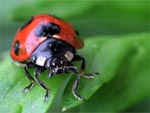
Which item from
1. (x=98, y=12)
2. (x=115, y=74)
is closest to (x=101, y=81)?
(x=115, y=74)

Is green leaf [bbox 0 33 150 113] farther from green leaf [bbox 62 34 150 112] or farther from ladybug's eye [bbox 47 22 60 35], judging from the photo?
ladybug's eye [bbox 47 22 60 35]

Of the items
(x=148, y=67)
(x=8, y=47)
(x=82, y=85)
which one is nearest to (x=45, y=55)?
(x=82, y=85)

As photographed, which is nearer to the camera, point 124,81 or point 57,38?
point 57,38

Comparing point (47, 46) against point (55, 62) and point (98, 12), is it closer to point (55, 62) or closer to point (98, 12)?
point (55, 62)

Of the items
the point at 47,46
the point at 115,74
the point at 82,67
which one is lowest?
the point at 115,74

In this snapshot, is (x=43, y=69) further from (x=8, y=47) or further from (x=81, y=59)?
(x=8, y=47)
